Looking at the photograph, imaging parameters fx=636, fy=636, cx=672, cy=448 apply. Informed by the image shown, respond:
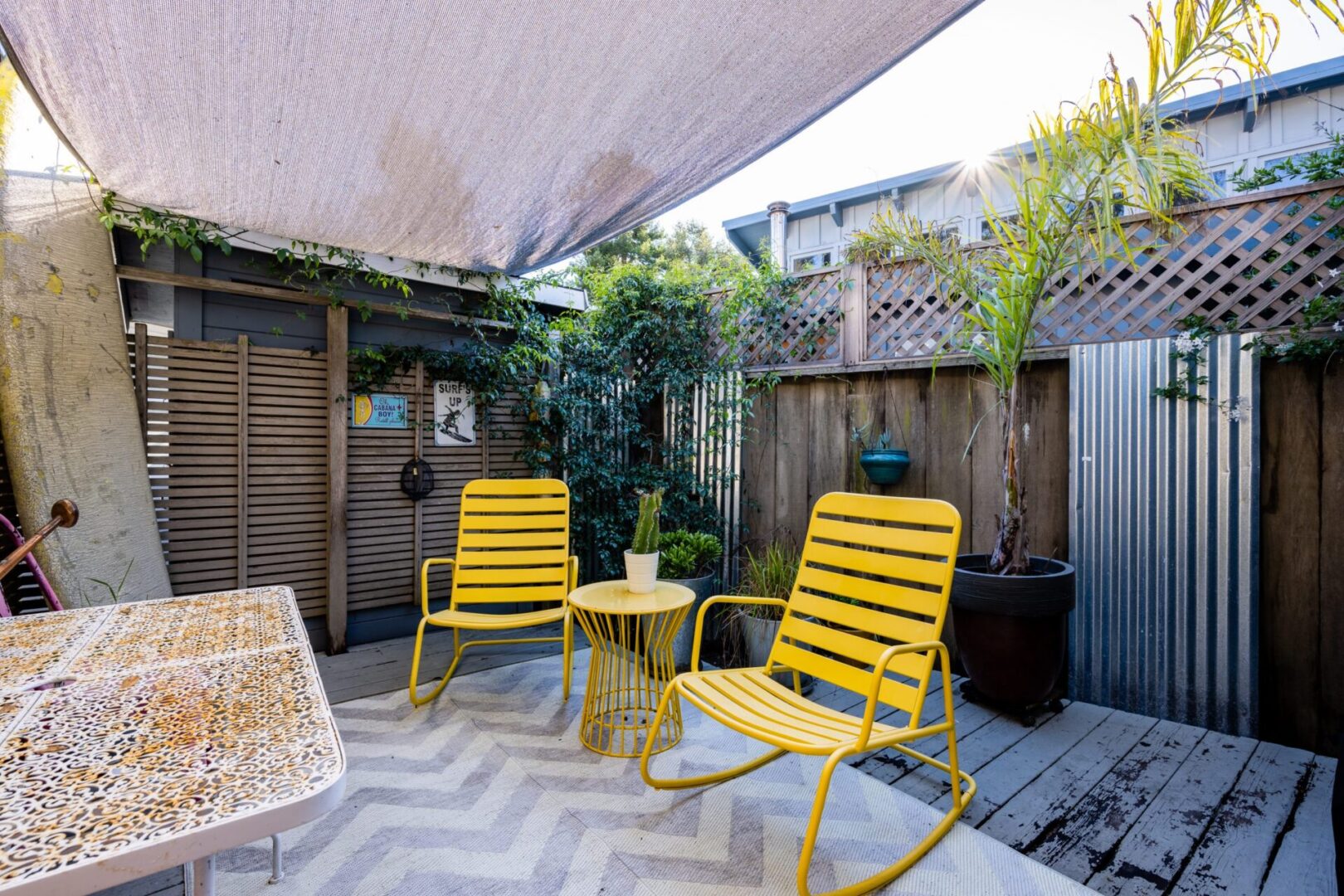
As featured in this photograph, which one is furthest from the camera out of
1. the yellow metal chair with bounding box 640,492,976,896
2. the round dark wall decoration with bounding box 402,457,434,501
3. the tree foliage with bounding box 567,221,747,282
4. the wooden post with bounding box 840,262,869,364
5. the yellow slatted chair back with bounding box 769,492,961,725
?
the tree foliage with bounding box 567,221,747,282

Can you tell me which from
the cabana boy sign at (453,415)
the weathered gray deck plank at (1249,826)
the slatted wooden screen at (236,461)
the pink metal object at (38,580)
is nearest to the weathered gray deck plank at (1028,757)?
the weathered gray deck plank at (1249,826)

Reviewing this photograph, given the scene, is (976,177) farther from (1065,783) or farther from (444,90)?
(444,90)

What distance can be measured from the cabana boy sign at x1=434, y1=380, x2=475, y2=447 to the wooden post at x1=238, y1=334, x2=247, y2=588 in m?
1.02

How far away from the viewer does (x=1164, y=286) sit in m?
2.77

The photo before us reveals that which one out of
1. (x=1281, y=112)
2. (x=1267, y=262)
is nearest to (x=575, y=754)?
(x=1267, y=262)

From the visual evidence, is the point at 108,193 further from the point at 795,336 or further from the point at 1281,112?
the point at 1281,112

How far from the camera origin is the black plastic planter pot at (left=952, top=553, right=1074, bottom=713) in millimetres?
2521

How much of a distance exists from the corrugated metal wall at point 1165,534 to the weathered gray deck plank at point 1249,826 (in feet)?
0.85

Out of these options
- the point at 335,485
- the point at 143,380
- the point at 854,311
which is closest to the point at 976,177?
the point at 854,311

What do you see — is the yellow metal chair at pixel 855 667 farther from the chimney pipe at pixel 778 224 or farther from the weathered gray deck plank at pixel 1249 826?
the chimney pipe at pixel 778 224

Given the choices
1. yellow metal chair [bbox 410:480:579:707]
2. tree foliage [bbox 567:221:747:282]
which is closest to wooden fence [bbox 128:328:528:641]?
yellow metal chair [bbox 410:480:579:707]

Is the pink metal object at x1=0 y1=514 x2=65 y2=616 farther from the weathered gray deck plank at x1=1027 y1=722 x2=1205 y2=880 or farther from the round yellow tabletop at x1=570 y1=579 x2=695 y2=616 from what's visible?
the weathered gray deck plank at x1=1027 y1=722 x2=1205 y2=880

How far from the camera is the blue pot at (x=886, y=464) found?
3367 mm

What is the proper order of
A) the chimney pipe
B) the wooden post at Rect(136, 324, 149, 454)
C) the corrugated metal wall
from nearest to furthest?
the corrugated metal wall
the wooden post at Rect(136, 324, 149, 454)
the chimney pipe
